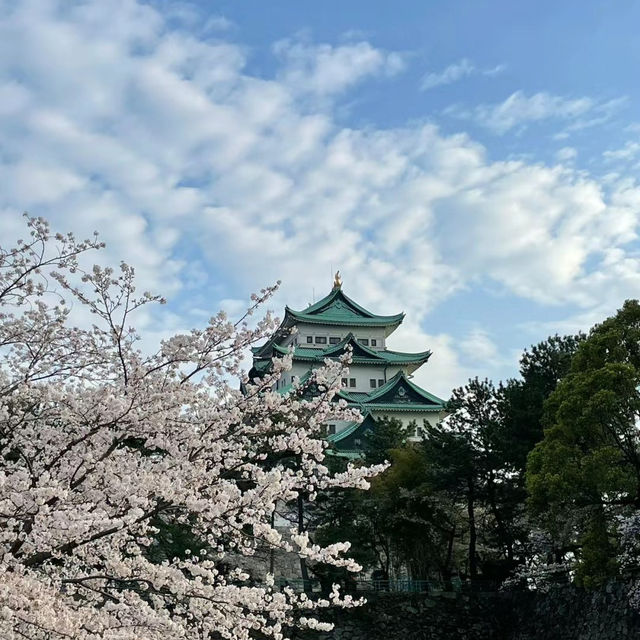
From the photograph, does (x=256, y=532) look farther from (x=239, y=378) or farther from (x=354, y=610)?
(x=354, y=610)

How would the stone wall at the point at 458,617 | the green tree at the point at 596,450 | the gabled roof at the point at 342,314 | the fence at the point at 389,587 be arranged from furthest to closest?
the gabled roof at the point at 342,314 → the fence at the point at 389,587 → the stone wall at the point at 458,617 → the green tree at the point at 596,450

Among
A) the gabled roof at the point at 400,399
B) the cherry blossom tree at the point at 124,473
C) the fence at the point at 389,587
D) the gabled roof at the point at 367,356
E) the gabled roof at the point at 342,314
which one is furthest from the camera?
the gabled roof at the point at 342,314

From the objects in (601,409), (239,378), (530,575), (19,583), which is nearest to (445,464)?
(530,575)

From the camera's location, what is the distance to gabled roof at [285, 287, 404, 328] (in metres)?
41.9

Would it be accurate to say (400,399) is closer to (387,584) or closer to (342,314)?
Answer: (342,314)

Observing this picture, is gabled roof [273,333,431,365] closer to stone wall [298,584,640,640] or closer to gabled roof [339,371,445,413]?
gabled roof [339,371,445,413]

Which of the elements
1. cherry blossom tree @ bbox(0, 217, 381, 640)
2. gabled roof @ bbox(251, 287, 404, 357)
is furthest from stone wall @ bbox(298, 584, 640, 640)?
gabled roof @ bbox(251, 287, 404, 357)

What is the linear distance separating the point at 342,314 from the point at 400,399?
830 centimetres

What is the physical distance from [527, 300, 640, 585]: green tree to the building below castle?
1938 cm

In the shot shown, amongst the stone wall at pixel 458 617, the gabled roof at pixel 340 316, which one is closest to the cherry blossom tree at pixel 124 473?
the stone wall at pixel 458 617

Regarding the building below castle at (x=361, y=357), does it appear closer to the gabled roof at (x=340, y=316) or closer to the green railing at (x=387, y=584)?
the gabled roof at (x=340, y=316)

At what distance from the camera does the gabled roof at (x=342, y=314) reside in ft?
137

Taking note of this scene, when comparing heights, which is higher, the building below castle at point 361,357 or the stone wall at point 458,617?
the building below castle at point 361,357

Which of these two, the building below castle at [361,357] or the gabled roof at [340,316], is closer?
the building below castle at [361,357]
